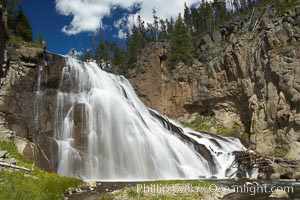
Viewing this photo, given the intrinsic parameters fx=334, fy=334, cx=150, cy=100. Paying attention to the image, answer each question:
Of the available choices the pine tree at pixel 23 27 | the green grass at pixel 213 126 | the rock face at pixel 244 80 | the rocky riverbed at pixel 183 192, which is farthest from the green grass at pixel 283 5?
the pine tree at pixel 23 27

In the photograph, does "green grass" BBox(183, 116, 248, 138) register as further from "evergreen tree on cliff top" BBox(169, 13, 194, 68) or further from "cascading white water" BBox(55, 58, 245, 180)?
"evergreen tree on cliff top" BBox(169, 13, 194, 68)

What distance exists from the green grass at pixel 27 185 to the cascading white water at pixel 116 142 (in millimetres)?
7142

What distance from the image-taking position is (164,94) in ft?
186

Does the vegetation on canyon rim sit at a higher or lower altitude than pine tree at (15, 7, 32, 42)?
lower

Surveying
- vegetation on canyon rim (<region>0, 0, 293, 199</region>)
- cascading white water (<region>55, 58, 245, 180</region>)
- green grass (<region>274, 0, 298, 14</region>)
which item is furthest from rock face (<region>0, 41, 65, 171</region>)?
green grass (<region>274, 0, 298, 14</region>)

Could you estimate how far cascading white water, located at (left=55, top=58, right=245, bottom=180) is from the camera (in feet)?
103

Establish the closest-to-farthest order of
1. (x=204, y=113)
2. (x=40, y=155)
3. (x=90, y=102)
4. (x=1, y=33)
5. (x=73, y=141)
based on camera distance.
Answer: (x=40, y=155)
(x=73, y=141)
(x=1, y=33)
(x=90, y=102)
(x=204, y=113)

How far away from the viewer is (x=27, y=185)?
47.9 ft

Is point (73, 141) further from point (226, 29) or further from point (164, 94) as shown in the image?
point (226, 29)

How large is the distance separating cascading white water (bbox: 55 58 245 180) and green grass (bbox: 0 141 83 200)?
7.14m

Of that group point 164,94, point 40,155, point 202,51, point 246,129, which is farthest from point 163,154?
Result: point 202,51

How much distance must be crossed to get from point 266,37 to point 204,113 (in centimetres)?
1676

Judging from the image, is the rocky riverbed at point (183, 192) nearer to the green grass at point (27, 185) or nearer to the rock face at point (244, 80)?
the green grass at point (27, 185)

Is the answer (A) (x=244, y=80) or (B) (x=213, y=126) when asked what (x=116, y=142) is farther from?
(A) (x=244, y=80)
